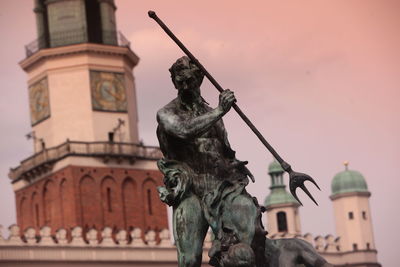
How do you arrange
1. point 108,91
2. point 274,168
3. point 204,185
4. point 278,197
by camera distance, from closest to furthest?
point 204,185, point 108,91, point 274,168, point 278,197

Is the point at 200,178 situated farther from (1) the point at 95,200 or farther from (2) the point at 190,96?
(1) the point at 95,200

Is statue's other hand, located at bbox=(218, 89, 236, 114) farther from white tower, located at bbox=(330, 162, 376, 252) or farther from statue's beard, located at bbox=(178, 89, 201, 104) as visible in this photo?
white tower, located at bbox=(330, 162, 376, 252)

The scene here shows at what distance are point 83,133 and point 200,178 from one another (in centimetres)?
8013

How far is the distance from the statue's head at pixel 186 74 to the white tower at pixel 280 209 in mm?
99349

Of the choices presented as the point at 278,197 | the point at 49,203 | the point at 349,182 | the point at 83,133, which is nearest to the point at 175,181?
the point at 83,133

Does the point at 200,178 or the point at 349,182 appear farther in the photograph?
the point at 349,182

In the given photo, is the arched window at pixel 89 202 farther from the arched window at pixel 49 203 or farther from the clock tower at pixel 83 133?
the arched window at pixel 49 203

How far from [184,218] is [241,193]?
57 centimetres

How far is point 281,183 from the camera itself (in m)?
119

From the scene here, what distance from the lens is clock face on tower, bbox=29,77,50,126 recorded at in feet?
313

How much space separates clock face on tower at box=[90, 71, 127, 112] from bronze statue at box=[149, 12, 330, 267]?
8033cm

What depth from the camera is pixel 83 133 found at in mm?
94062

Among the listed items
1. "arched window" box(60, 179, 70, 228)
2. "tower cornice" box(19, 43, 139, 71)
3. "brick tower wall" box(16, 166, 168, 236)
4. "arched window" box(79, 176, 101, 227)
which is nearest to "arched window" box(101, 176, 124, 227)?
"brick tower wall" box(16, 166, 168, 236)

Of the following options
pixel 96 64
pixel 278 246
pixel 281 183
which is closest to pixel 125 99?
pixel 96 64
